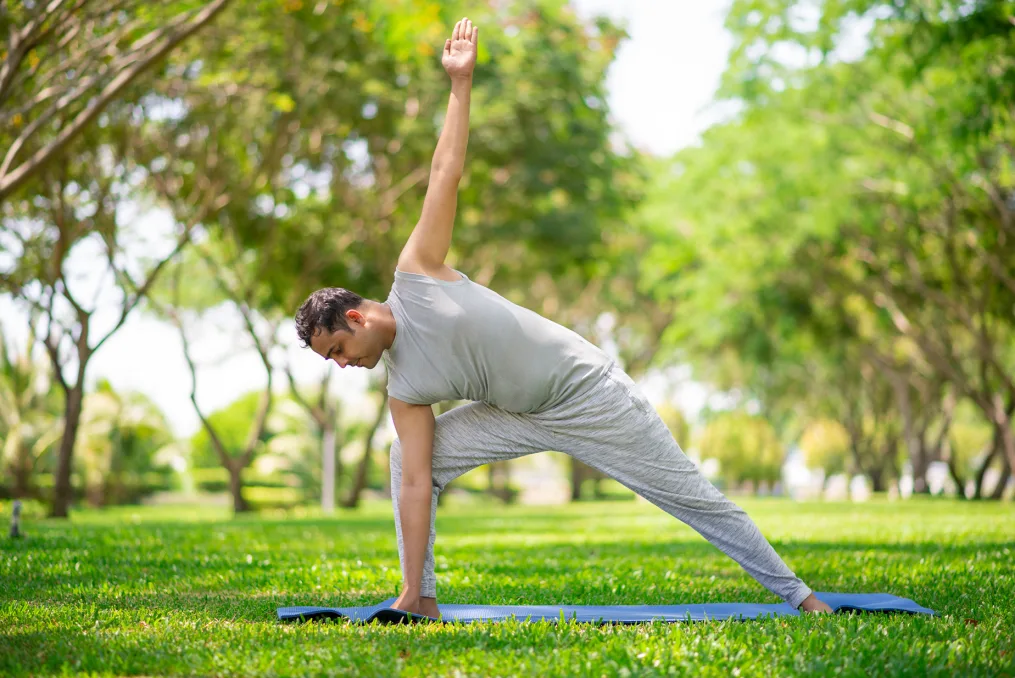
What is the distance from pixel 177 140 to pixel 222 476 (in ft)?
95.2

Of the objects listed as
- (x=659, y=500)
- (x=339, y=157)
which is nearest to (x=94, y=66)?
(x=339, y=157)

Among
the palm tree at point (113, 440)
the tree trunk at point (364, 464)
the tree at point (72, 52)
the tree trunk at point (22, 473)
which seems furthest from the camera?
the palm tree at point (113, 440)

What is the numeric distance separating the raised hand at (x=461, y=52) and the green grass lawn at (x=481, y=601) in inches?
98.2

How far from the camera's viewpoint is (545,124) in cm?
2058

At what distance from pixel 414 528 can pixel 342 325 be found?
1.03 meters

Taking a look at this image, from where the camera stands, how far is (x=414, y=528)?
484 cm

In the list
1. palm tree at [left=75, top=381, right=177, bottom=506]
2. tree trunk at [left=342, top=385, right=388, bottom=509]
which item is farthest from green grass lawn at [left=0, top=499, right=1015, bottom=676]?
palm tree at [left=75, top=381, right=177, bottom=506]

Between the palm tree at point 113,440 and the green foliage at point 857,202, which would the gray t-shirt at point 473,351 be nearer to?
the green foliage at point 857,202

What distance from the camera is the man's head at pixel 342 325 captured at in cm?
456

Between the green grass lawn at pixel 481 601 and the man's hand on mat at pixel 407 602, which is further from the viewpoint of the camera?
the man's hand on mat at pixel 407 602

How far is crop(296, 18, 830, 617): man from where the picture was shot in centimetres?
458

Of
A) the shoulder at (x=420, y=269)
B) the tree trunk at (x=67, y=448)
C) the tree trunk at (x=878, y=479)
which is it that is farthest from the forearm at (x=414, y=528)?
the tree trunk at (x=878, y=479)

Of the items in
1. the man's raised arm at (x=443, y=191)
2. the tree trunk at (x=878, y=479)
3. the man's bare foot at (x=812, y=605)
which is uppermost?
the man's raised arm at (x=443, y=191)

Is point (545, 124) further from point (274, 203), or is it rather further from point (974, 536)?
point (974, 536)
